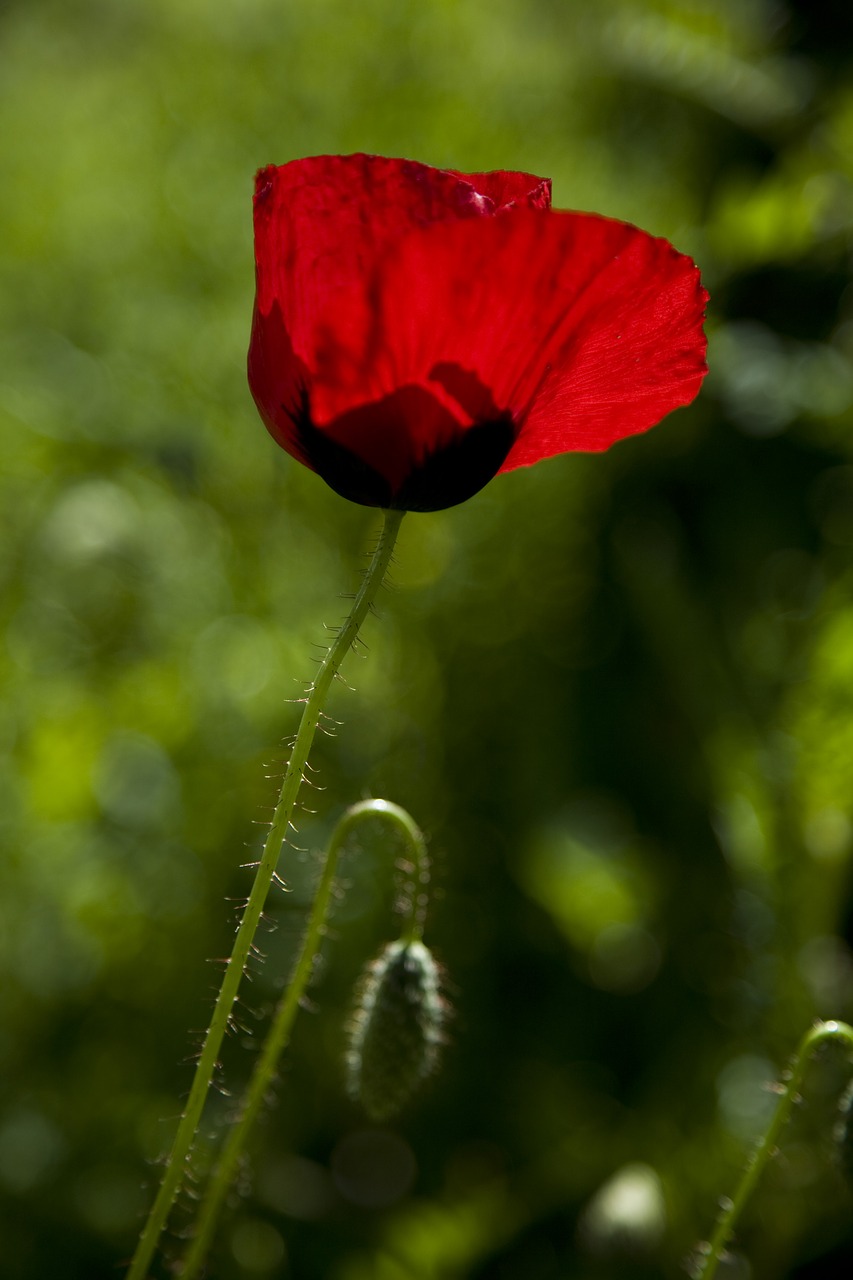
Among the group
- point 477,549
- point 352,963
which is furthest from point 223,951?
point 477,549

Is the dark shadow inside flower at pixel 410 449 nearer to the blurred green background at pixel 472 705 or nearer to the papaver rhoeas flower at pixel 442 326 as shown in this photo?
the papaver rhoeas flower at pixel 442 326

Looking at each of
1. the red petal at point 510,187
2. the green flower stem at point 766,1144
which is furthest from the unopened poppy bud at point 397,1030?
the red petal at point 510,187

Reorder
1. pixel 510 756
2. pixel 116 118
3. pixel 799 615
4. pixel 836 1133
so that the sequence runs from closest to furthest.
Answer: pixel 836 1133 < pixel 799 615 < pixel 510 756 < pixel 116 118

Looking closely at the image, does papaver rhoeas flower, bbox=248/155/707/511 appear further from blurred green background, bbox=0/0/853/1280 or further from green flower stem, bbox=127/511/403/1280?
blurred green background, bbox=0/0/853/1280

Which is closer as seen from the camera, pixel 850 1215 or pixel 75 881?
pixel 850 1215

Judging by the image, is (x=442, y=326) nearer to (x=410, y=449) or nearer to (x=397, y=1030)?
(x=410, y=449)

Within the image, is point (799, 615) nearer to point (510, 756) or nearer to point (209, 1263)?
point (510, 756)

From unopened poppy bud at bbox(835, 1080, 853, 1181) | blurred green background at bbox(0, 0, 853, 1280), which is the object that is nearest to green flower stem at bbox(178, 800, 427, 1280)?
unopened poppy bud at bbox(835, 1080, 853, 1181)
